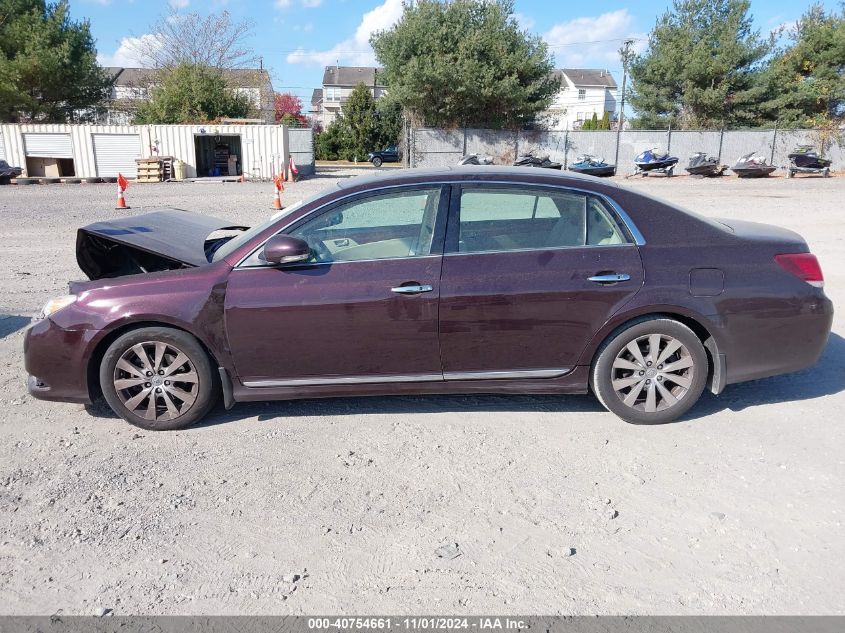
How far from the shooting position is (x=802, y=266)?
436cm

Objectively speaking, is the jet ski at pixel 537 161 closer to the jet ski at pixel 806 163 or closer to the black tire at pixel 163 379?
the jet ski at pixel 806 163

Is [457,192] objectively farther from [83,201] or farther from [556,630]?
[83,201]

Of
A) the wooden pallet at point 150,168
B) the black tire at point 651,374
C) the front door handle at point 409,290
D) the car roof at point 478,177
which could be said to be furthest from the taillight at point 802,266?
the wooden pallet at point 150,168

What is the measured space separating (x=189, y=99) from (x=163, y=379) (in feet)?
126

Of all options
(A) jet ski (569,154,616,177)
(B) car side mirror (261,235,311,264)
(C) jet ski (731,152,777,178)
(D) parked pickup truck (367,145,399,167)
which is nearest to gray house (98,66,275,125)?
(D) parked pickup truck (367,145,399,167)

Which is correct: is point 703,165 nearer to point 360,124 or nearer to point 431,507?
point 360,124

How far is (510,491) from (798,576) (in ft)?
4.43

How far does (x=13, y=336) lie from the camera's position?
6.23 metres

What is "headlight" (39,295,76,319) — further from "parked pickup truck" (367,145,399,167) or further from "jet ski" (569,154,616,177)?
"parked pickup truck" (367,145,399,167)

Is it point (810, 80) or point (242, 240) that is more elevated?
point (810, 80)

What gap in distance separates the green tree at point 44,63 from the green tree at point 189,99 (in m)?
3.84

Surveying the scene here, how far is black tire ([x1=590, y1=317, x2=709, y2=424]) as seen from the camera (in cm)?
420

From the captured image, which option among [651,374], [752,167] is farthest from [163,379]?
[752,167]

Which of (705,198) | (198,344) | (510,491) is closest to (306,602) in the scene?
(510,491)
